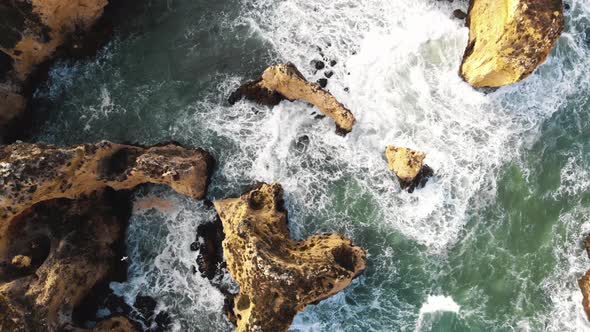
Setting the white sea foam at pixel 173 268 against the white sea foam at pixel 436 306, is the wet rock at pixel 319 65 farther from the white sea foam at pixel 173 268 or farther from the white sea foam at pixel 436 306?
the white sea foam at pixel 436 306

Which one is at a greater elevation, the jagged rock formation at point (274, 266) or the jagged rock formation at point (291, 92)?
the jagged rock formation at point (291, 92)

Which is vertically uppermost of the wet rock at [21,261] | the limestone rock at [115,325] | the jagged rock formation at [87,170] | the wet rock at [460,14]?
the wet rock at [460,14]

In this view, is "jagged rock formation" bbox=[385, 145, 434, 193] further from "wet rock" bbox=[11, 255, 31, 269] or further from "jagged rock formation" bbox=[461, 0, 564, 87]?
"wet rock" bbox=[11, 255, 31, 269]

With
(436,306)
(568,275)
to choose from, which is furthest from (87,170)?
(568,275)

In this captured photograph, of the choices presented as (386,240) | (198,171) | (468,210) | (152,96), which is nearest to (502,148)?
(468,210)

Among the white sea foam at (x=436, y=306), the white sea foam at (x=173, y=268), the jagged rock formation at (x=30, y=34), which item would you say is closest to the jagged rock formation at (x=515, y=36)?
the white sea foam at (x=436, y=306)

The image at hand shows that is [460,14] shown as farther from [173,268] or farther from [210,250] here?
[173,268]

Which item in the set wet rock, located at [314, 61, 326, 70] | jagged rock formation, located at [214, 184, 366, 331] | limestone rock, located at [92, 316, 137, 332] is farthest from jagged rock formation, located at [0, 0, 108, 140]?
jagged rock formation, located at [214, 184, 366, 331]
